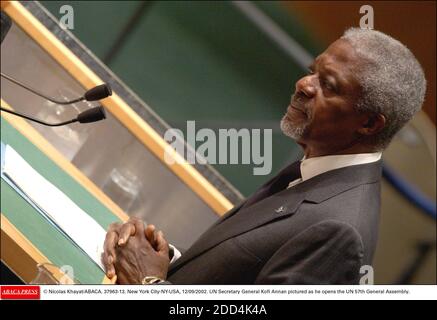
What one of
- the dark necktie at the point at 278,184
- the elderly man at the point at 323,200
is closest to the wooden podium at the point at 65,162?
the elderly man at the point at 323,200

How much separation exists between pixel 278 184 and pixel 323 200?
0.83 ft

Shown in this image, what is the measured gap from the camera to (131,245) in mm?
1522

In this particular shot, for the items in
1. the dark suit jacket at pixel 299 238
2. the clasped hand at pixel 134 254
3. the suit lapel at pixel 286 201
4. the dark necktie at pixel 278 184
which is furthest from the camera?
the dark necktie at pixel 278 184

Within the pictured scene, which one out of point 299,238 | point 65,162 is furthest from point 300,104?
point 65,162

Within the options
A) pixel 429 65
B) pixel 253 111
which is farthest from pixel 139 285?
pixel 253 111

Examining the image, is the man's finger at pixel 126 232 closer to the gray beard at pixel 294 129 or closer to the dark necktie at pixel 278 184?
the dark necktie at pixel 278 184

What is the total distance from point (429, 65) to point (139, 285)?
4.73 ft

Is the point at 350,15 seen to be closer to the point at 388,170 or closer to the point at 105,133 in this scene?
the point at 388,170

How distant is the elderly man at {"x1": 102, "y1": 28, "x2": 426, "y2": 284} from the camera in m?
1.27

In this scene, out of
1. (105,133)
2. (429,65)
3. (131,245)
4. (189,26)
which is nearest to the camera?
(131,245)

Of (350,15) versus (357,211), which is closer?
(357,211)

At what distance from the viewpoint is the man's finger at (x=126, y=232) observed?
4.95 feet

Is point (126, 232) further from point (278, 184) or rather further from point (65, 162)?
point (65, 162)

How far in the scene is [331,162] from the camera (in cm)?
146
